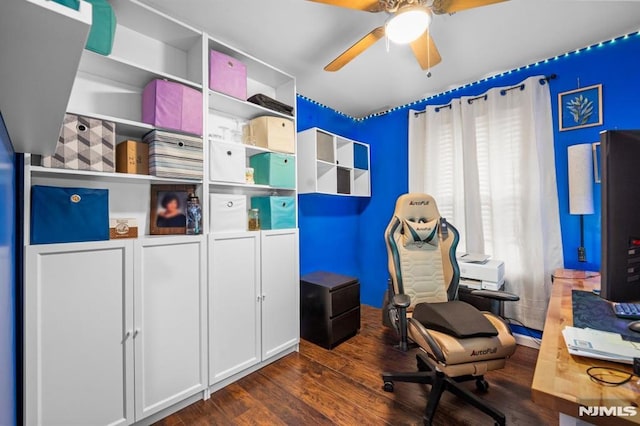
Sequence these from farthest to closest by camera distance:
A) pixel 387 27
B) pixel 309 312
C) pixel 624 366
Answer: pixel 309 312 → pixel 387 27 → pixel 624 366

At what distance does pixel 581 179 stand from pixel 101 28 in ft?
11.0

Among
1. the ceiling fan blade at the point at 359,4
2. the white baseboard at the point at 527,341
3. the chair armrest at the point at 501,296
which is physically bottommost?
the white baseboard at the point at 527,341

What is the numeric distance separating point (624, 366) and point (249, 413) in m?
1.79

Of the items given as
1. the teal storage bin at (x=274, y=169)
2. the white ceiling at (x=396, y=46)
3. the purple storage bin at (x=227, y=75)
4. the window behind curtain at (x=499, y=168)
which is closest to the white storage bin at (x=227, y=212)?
the teal storage bin at (x=274, y=169)

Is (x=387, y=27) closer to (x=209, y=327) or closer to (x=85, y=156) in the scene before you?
(x=85, y=156)

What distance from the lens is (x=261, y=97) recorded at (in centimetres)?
221

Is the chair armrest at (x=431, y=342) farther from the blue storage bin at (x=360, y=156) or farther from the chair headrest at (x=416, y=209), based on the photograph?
the blue storage bin at (x=360, y=156)

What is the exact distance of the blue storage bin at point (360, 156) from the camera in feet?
10.7

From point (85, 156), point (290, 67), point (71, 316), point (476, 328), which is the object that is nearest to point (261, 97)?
point (290, 67)

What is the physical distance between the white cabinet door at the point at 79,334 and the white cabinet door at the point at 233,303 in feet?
1.59

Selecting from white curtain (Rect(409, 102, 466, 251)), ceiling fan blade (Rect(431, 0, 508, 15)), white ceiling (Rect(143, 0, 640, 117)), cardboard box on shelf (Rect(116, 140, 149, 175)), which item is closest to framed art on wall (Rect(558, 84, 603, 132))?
white ceiling (Rect(143, 0, 640, 117))

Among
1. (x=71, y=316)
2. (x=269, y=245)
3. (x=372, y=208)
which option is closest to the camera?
(x=71, y=316)

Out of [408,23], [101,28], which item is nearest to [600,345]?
[408,23]

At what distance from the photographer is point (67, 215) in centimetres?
134
